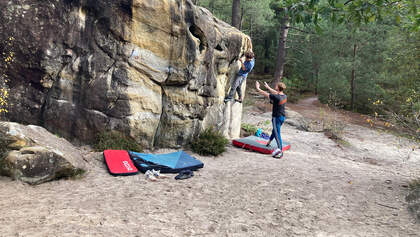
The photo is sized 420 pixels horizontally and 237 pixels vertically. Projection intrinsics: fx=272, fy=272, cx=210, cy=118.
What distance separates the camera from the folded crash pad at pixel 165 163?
18.0ft

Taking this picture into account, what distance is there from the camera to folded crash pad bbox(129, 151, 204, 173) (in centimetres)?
549

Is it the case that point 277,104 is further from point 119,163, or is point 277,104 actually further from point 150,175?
point 119,163

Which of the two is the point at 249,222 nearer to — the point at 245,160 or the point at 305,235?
the point at 305,235

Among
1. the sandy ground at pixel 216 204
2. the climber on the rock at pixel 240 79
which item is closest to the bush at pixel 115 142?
the sandy ground at pixel 216 204

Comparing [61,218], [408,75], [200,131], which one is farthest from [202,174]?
[408,75]

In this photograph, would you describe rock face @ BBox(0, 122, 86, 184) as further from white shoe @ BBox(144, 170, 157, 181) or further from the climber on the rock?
the climber on the rock

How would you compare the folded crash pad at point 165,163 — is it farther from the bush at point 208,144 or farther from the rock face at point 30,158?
the rock face at point 30,158

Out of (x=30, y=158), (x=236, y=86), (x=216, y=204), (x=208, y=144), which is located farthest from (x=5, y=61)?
(x=236, y=86)

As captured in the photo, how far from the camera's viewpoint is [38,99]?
622 cm

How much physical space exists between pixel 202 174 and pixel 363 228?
3.06 m

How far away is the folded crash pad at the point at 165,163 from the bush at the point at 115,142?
0.57m

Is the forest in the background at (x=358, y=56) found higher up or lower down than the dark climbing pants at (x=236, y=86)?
higher up

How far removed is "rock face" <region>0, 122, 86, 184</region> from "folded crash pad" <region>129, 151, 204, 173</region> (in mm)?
1259

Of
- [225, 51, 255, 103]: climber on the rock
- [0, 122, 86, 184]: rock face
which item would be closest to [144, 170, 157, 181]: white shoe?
[0, 122, 86, 184]: rock face
